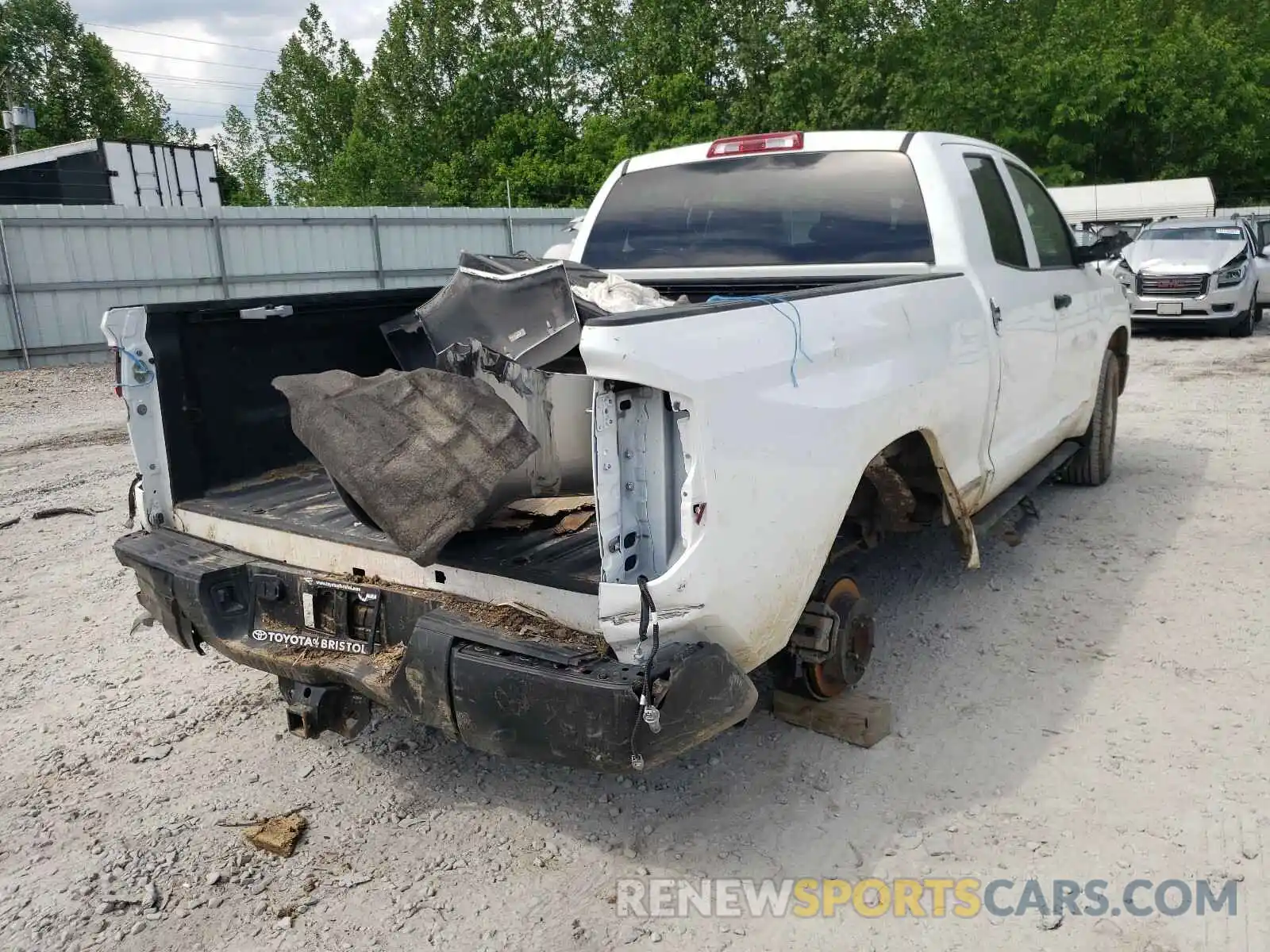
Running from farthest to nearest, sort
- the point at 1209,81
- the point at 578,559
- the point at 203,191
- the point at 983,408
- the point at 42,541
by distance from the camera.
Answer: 1. the point at 1209,81
2. the point at 203,191
3. the point at 42,541
4. the point at 983,408
5. the point at 578,559

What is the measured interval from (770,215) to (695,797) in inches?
103

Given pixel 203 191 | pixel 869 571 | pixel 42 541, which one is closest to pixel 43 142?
pixel 203 191

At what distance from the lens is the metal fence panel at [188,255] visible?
577 inches

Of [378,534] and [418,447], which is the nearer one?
[418,447]

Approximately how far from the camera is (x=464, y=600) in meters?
2.93

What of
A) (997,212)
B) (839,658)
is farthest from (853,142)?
(839,658)

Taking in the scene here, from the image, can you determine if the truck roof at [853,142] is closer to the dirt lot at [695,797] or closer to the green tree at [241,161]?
the dirt lot at [695,797]

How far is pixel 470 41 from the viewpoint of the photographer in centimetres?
3762

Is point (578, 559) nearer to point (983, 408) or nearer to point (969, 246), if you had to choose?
point (983, 408)

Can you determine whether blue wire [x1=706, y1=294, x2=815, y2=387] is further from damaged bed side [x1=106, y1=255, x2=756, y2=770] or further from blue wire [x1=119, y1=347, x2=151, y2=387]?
blue wire [x1=119, y1=347, x2=151, y2=387]

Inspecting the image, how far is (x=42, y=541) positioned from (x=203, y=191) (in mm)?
22305

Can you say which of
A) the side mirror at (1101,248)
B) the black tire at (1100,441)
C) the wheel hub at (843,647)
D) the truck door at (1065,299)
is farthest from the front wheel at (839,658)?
the black tire at (1100,441)

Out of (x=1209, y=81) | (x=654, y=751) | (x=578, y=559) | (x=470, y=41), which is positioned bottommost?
(x=654, y=751)

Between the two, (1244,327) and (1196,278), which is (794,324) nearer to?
(1196,278)
